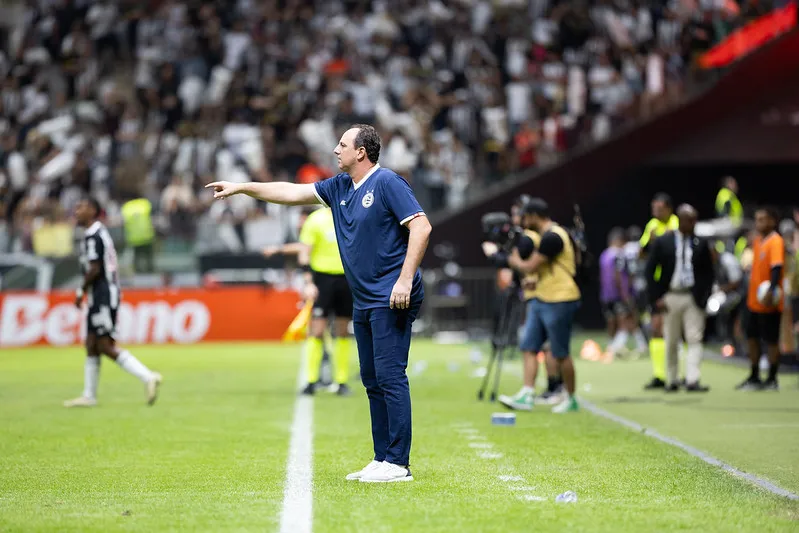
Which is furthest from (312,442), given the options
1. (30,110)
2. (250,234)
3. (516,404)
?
(30,110)

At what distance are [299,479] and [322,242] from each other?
24.0 ft

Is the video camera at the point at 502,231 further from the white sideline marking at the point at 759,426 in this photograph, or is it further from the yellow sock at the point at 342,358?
the white sideline marking at the point at 759,426

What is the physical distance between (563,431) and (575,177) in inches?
718

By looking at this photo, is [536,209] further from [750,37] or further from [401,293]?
[750,37]

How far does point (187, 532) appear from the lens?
7.00 m

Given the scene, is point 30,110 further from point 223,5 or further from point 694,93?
point 694,93

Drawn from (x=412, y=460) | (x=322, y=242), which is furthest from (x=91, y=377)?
(x=412, y=460)

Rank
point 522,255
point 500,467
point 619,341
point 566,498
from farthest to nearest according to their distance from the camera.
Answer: point 619,341 → point 522,255 → point 500,467 → point 566,498

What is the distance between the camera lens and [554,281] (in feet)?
45.1

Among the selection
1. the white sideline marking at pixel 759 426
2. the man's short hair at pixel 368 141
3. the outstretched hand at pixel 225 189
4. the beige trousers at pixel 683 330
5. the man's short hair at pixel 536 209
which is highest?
the man's short hair at pixel 368 141

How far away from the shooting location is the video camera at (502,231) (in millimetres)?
14188

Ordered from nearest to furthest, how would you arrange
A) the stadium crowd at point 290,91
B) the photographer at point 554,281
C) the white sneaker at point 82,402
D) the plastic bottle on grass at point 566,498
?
1. the plastic bottle on grass at point 566,498
2. the photographer at point 554,281
3. the white sneaker at point 82,402
4. the stadium crowd at point 290,91

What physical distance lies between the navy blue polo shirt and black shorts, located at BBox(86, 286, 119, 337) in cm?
617

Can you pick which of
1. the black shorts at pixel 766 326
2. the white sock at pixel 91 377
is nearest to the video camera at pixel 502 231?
the black shorts at pixel 766 326
